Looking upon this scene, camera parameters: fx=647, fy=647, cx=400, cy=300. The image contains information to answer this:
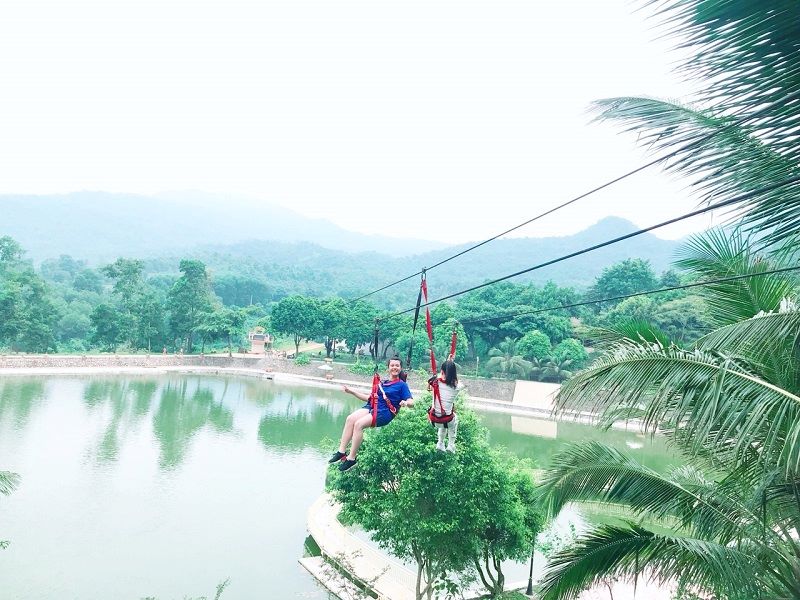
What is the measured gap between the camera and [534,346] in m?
38.1

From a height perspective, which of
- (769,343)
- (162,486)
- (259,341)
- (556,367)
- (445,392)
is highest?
(769,343)

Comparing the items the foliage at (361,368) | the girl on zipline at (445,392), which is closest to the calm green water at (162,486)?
the foliage at (361,368)

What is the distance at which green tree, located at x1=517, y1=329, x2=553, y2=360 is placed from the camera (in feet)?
124

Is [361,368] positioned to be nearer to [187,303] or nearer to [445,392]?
[187,303]

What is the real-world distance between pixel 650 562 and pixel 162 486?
16.4 m

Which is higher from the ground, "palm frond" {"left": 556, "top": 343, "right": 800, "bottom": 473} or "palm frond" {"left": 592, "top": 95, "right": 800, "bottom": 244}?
"palm frond" {"left": 592, "top": 95, "right": 800, "bottom": 244}

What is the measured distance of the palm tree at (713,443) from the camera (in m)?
3.77

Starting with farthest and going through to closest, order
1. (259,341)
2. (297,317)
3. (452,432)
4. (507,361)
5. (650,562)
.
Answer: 1. (259,341)
2. (297,317)
3. (507,361)
4. (452,432)
5. (650,562)

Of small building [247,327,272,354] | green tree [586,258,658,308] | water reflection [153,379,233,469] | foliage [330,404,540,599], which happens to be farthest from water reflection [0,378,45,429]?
green tree [586,258,658,308]

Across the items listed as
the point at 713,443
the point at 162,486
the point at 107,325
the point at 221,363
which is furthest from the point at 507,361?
the point at 713,443

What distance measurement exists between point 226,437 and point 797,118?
957 inches

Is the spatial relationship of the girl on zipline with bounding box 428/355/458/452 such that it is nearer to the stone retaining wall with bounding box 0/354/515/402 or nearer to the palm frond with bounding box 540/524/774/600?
the palm frond with bounding box 540/524/774/600

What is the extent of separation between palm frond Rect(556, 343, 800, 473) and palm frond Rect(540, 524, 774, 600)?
2.36 ft

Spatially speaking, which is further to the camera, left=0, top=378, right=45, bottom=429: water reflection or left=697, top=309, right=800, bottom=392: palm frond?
left=0, top=378, right=45, bottom=429: water reflection
